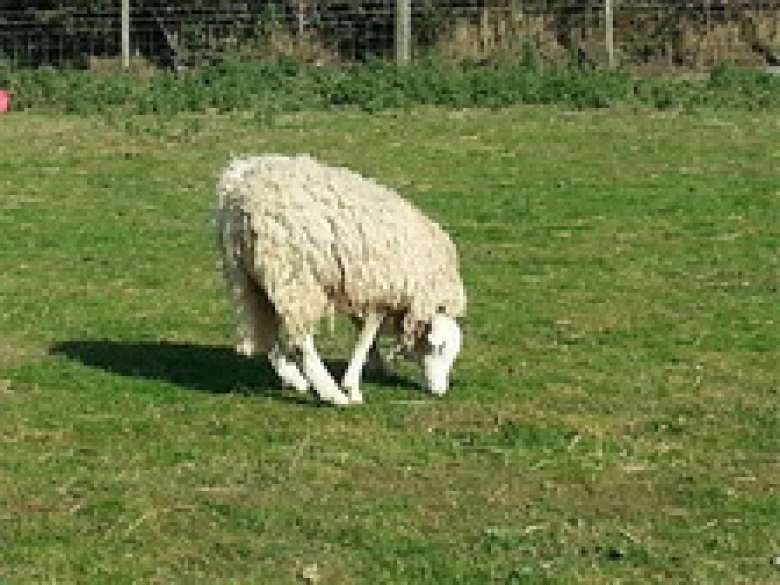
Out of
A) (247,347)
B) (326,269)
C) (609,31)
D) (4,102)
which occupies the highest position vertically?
(609,31)

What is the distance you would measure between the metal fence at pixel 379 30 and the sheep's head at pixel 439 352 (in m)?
15.6

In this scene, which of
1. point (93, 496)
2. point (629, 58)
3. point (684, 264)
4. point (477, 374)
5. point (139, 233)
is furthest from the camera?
point (629, 58)

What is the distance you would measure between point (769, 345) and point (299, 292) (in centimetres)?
250

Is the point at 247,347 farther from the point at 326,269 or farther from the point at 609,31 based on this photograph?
the point at 609,31

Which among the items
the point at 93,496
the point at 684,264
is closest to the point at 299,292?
the point at 93,496

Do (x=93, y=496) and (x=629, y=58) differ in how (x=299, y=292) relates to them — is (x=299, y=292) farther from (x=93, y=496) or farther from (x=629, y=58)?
(x=629, y=58)

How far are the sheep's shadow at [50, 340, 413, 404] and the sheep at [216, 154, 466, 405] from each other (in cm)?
21

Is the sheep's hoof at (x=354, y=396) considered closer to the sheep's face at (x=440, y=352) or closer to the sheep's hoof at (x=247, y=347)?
the sheep's face at (x=440, y=352)

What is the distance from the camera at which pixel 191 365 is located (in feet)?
29.4

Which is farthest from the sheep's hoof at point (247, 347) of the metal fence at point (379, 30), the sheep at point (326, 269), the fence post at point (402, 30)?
the metal fence at point (379, 30)

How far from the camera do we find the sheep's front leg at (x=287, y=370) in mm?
8336

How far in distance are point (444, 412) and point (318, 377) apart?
1.95ft

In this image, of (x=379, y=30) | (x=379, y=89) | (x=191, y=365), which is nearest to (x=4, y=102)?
(x=379, y=89)

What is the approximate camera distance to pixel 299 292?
26.3 feet
